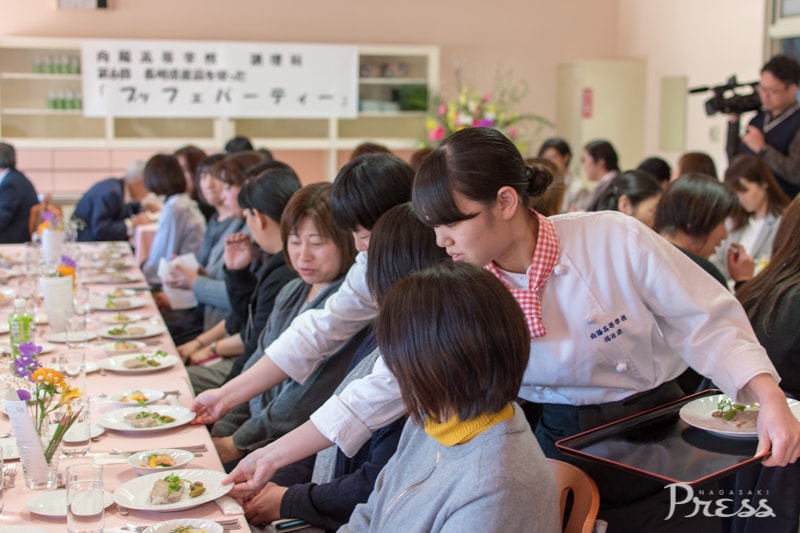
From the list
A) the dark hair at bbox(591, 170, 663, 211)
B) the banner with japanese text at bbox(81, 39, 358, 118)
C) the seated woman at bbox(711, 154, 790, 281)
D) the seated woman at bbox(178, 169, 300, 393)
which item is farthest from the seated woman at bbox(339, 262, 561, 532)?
the banner with japanese text at bbox(81, 39, 358, 118)

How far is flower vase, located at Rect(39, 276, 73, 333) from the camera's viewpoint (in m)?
3.21

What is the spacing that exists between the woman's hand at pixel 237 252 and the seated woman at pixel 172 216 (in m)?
1.64

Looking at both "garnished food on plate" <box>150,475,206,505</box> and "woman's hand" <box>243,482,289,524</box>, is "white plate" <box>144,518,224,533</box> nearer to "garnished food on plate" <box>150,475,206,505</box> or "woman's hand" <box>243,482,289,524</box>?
"garnished food on plate" <box>150,475,206,505</box>

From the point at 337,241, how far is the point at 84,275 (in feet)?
8.24

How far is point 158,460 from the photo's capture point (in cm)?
192

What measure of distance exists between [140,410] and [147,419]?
0.28 ft

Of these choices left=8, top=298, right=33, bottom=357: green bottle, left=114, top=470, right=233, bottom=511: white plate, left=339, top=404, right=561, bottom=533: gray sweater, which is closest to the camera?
left=339, top=404, right=561, bottom=533: gray sweater

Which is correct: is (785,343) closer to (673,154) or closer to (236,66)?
(673,154)

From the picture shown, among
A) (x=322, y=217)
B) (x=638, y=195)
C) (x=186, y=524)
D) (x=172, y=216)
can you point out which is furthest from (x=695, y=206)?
(x=172, y=216)

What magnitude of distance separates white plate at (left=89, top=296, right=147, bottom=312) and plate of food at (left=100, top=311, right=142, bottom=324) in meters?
0.14

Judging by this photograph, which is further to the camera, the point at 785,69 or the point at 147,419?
the point at 785,69

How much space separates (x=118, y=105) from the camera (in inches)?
308

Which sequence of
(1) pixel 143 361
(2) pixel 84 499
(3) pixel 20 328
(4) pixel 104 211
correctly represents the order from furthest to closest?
(4) pixel 104 211
(1) pixel 143 361
(3) pixel 20 328
(2) pixel 84 499

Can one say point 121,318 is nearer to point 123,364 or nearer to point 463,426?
point 123,364
